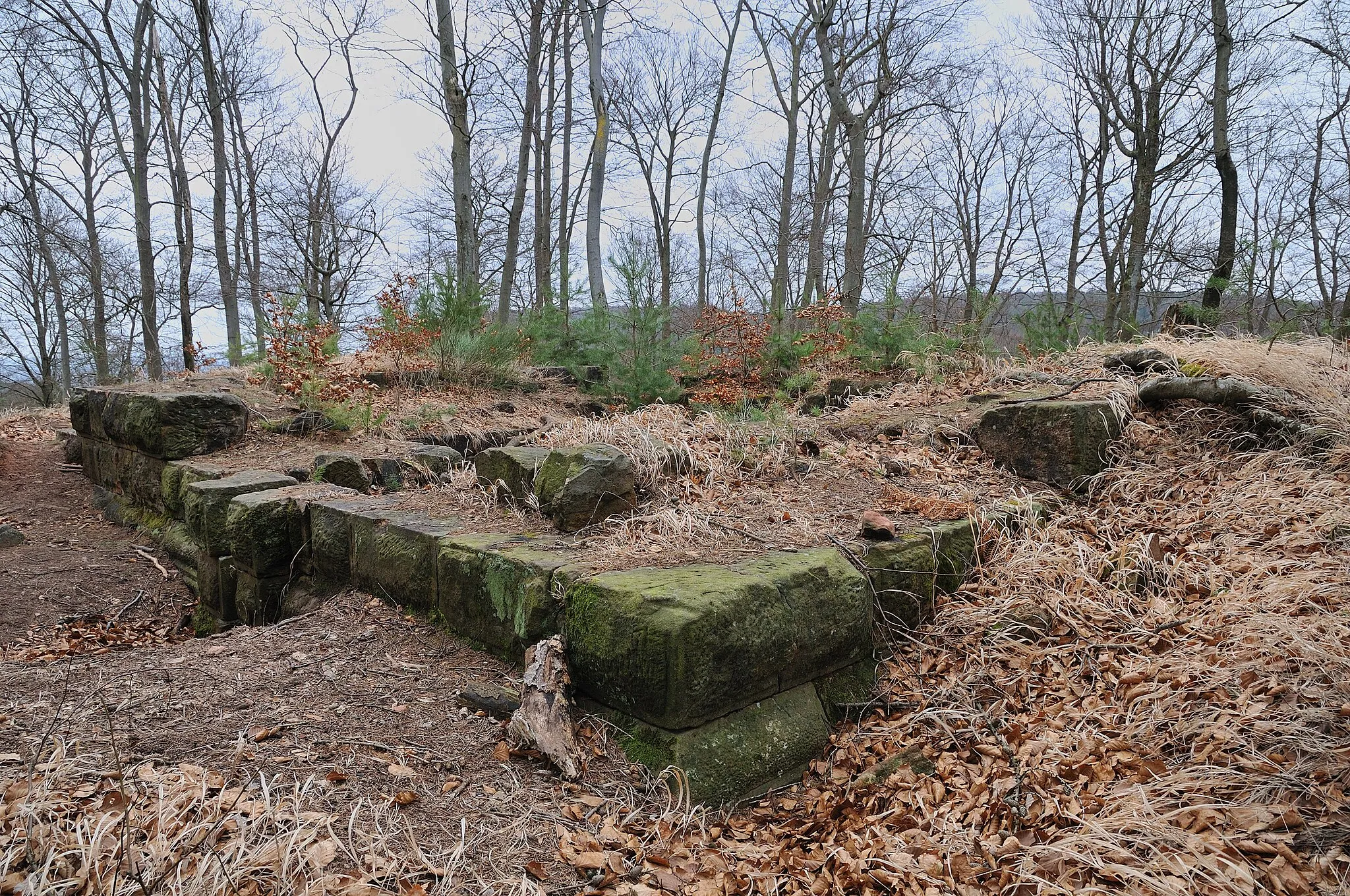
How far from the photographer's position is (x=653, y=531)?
3105mm

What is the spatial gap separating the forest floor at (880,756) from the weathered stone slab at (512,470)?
0.74 meters

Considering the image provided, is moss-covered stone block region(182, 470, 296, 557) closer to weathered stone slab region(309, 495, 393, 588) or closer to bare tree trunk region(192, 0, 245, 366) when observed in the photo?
weathered stone slab region(309, 495, 393, 588)

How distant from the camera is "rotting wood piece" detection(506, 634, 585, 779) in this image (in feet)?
7.48

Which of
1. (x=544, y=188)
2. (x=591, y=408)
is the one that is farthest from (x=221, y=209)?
(x=591, y=408)

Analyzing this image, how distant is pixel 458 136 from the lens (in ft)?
28.9

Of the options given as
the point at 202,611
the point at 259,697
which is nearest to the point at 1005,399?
the point at 259,697

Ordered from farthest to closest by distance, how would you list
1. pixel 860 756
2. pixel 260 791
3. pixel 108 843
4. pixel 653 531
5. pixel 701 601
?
pixel 653 531 → pixel 860 756 → pixel 701 601 → pixel 260 791 → pixel 108 843

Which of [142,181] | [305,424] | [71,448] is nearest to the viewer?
[305,424]

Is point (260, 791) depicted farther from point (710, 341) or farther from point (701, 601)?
point (710, 341)

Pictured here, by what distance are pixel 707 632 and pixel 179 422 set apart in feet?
16.1

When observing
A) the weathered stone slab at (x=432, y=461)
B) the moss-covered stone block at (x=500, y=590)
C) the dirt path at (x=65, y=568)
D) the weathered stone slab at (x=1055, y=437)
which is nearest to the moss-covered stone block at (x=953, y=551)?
the weathered stone slab at (x=1055, y=437)

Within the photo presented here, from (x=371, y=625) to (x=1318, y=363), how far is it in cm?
506

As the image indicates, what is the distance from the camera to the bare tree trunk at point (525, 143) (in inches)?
426

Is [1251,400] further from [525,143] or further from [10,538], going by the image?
[525,143]
